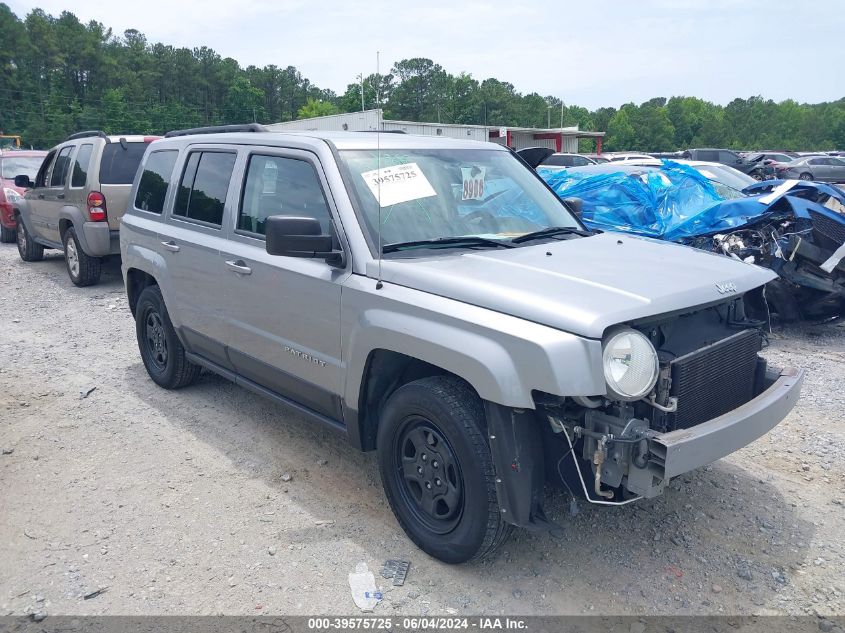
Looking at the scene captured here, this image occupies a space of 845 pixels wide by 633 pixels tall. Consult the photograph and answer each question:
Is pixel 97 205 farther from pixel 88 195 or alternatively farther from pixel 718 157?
pixel 718 157

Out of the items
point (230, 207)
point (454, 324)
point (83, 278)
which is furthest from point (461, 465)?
point (83, 278)

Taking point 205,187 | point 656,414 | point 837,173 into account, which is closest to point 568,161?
point 837,173

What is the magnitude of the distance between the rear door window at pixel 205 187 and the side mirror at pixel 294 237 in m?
1.35

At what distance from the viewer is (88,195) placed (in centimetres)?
925

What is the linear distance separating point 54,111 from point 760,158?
66537mm

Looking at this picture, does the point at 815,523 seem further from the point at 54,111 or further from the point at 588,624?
the point at 54,111

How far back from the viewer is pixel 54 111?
70.6 m

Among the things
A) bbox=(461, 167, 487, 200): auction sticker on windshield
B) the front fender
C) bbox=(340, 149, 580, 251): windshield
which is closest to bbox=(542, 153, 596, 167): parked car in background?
bbox=(340, 149, 580, 251): windshield

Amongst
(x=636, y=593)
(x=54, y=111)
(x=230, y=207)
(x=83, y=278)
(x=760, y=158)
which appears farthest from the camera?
(x=54, y=111)

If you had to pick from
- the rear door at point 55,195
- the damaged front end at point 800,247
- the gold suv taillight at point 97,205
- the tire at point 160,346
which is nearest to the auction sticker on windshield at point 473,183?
the tire at point 160,346

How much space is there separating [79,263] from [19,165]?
6.39m

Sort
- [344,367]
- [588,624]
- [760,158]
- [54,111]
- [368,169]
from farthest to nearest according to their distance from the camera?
[54,111] < [760,158] < [368,169] < [344,367] < [588,624]

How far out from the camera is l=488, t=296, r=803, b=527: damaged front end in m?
2.72

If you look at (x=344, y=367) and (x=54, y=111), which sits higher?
(x=54, y=111)
